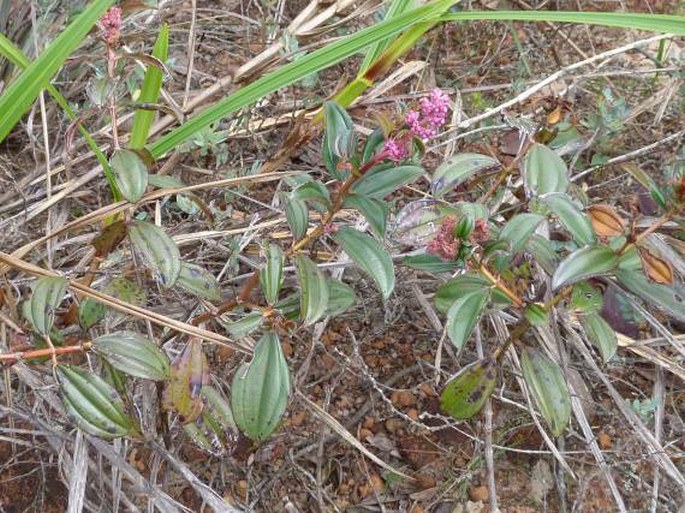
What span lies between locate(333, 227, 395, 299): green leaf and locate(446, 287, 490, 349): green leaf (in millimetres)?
68

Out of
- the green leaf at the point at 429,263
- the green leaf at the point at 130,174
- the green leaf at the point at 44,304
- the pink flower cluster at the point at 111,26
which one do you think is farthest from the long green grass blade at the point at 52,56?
the green leaf at the point at 429,263

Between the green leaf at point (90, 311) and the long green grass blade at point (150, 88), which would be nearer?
the green leaf at point (90, 311)

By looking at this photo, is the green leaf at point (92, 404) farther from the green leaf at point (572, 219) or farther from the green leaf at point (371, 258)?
the green leaf at point (572, 219)

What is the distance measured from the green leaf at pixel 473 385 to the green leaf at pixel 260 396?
21 centimetres

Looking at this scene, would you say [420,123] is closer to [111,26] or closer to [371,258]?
[371,258]

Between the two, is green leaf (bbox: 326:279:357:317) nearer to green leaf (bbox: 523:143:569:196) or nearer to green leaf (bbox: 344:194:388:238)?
green leaf (bbox: 344:194:388:238)

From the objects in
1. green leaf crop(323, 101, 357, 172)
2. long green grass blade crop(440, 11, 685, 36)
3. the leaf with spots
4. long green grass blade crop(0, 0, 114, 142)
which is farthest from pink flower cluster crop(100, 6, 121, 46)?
long green grass blade crop(440, 11, 685, 36)

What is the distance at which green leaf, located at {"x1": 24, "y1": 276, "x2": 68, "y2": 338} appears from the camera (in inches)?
30.0

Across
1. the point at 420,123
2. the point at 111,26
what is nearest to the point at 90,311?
the point at 111,26

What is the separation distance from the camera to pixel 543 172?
0.89 meters

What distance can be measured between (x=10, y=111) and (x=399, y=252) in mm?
516

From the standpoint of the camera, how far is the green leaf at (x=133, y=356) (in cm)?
77

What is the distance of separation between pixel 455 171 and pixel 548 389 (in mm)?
273

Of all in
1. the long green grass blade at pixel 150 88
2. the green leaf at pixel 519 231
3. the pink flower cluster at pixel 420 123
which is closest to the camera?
the pink flower cluster at pixel 420 123
